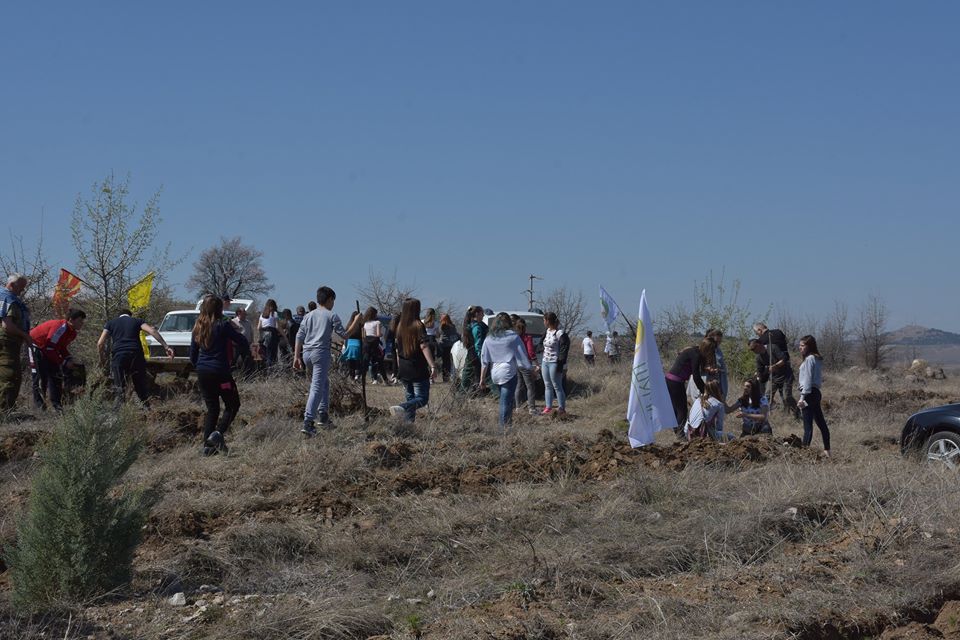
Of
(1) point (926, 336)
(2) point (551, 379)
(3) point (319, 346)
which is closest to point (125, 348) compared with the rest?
(3) point (319, 346)

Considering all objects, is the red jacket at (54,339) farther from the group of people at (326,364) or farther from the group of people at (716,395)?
the group of people at (716,395)

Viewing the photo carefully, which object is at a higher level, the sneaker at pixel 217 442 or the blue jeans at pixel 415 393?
the blue jeans at pixel 415 393

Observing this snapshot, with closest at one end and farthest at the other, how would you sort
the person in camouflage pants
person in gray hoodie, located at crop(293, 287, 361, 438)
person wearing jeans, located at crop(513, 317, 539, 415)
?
person in gray hoodie, located at crop(293, 287, 361, 438) < the person in camouflage pants < person wearing jeans, located at crop(513, 317, 539, 415)

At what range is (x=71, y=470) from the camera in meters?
5.49

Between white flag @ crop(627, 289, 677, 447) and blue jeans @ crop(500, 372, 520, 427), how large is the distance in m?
2.10

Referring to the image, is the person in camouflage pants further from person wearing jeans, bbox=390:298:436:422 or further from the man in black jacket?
the man in black jacket

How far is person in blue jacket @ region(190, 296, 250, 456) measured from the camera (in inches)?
386

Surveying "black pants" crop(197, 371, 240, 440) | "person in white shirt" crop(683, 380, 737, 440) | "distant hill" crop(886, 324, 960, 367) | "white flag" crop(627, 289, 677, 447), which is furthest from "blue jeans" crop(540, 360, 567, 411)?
"distant hill" crop(886, 324, 960, 367)

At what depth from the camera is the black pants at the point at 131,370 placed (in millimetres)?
12203

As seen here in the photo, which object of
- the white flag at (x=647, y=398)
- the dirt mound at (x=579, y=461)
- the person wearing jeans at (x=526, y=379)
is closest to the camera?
the dirt mound at (x=579, y=461)

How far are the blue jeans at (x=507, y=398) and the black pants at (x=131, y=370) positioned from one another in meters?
4.35

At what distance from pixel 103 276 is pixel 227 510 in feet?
37.2

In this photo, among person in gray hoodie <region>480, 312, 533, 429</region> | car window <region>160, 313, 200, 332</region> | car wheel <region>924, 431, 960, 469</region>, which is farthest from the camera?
car window <region>160, 313, 200, 332</region>

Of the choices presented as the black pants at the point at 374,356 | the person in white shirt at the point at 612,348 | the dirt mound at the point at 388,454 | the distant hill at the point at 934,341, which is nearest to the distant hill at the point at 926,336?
the distant hill at the point at 934,341
